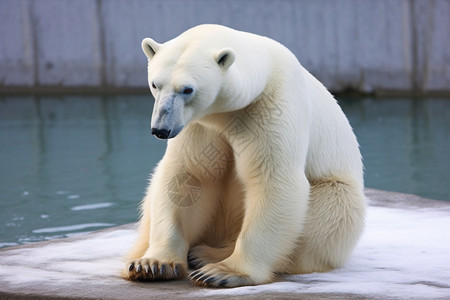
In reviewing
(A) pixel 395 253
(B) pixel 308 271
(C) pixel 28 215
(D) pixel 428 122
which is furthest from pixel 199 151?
(D) pixel 428 122

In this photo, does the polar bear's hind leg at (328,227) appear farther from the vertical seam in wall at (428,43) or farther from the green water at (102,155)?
the vertical seam in wall at (428,43)

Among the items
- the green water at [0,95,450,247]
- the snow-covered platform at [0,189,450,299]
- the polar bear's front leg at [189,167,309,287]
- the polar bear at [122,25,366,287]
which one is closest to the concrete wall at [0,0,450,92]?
the green water at [0,95,450,247]

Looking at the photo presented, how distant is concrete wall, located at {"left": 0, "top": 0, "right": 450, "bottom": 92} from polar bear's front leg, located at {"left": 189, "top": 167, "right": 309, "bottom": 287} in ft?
27.9

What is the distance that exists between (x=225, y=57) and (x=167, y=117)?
0.27 metres

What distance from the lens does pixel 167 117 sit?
7.24 ft

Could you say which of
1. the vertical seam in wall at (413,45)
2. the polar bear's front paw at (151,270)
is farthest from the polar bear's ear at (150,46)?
the vertical seam in wall at (413,45)

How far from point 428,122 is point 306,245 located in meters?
6.53

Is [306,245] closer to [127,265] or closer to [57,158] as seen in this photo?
[127,265]

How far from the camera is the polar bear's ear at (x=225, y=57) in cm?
228

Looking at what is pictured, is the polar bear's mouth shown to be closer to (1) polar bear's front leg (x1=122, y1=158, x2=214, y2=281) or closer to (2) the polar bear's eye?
(2) the polar bear's eye

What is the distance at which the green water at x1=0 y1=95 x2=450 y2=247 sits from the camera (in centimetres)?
508

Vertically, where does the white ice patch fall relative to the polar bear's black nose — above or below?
below

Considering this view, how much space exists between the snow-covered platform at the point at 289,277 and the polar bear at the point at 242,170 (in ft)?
0.32

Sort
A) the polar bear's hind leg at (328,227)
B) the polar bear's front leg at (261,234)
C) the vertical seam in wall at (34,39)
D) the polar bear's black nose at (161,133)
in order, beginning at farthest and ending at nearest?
the vertical seam in wall at (34,39) → the polar bear's hind leg at (328,227) → the polar bear's front leg at (261,234) → the polar bear's black nose at (161,133)
